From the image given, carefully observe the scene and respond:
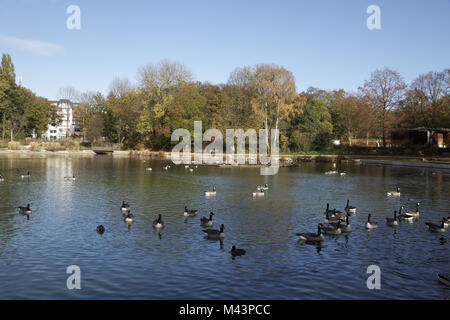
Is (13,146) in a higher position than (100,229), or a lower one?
higher

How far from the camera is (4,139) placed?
11400 centimetres

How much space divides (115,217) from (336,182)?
2841 centimetres

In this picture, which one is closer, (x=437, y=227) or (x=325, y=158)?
(x=437, y=227)

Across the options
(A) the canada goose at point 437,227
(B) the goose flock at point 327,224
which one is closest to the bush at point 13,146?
(B) the goose flock at point 327,224

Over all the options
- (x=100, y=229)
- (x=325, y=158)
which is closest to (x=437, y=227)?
(x=100, y=229)

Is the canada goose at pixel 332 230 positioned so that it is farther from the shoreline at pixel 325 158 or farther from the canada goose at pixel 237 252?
the shoreline at pixel 325 158

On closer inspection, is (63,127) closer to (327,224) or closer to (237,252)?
(327,224)

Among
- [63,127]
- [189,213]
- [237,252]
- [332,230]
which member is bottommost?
[237,252]

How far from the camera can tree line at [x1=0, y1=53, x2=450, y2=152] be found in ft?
278

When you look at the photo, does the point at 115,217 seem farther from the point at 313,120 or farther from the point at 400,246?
the point at 313,120
